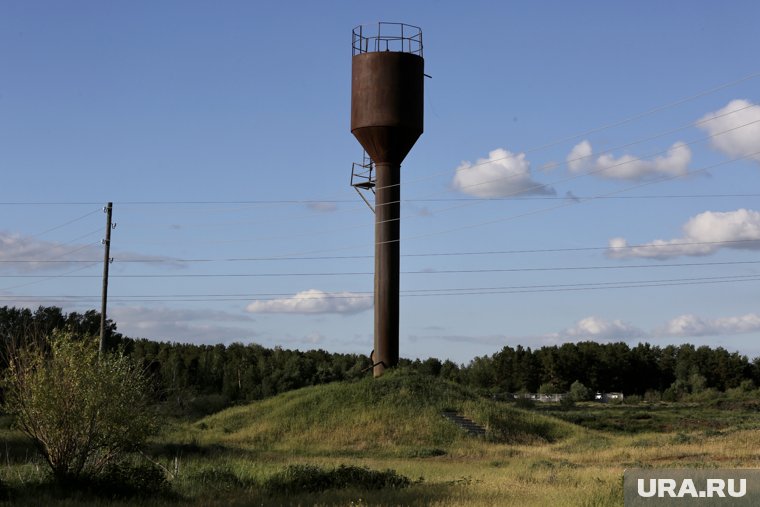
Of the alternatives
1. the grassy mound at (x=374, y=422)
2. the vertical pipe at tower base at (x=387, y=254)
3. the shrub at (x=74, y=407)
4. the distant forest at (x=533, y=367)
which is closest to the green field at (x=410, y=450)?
the grassy mound at (x=374, y=422)

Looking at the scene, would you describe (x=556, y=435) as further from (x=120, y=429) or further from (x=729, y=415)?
(x=120, y=429)

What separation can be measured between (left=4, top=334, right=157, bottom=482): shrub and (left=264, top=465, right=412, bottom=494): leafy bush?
4109 mm

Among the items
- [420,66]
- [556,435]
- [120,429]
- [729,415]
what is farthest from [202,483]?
[729,415]

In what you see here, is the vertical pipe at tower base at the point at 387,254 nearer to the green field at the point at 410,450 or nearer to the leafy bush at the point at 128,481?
the green field at the point at 410,450

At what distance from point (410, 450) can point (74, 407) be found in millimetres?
23626

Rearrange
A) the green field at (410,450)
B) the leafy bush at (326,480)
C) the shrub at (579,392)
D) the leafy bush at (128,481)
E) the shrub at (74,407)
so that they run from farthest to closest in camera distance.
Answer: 1. the shrub at (579,392)
2. the leafy bush at (326,480)
3. the leafy bush at (128,481)
4. the shrub at (74,407)
5. the green field at (410,450)

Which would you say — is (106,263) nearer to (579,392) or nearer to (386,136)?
(386,136)

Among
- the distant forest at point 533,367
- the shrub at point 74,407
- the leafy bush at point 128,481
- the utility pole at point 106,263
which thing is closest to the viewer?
the shrub at point 74,407

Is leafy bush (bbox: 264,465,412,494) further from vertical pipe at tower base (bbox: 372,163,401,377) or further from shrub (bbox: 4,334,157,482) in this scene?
vertical pipe at tower base (bbox: 372,163,401,377)

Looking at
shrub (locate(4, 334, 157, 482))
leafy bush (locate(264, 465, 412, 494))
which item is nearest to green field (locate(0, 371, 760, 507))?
leafy bush (locate(264, 465, 412, 494))

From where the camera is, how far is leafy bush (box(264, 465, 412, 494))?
87.9 feet

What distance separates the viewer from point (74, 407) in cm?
2567

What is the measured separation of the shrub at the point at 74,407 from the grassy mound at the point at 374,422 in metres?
20.5

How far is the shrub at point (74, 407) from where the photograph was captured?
2564cm
